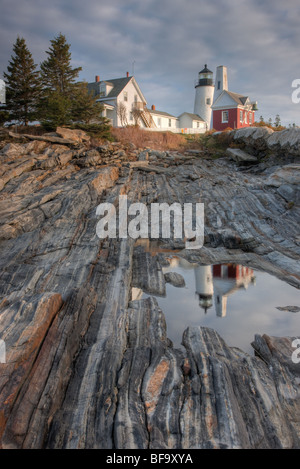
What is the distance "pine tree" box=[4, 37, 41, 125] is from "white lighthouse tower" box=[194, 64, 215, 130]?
35834 millimetres

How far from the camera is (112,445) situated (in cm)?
509

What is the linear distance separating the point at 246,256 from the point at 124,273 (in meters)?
5.89

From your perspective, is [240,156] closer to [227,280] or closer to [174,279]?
[227,280]

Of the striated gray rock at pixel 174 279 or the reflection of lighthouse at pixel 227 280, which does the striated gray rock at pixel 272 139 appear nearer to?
the reflection of lighthouse at pixel 227 280

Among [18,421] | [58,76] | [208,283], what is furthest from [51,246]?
[58,76]

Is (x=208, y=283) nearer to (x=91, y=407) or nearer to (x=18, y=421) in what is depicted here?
(x=91, y=407)

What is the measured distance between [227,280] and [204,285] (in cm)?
116

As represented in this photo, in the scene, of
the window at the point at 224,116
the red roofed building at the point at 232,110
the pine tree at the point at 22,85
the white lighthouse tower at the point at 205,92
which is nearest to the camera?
the pine tree at the point at 22,85

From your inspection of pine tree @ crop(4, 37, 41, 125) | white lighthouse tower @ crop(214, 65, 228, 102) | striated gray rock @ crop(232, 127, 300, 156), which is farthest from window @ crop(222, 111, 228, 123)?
pine tree @ crop(4, 37, 41, 125)

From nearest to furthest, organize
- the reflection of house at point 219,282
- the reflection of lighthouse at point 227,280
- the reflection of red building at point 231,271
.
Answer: the reflection of house at point 219,282
the reflection of lighthouse at point 227,280
the reflection of red building at point 231,271

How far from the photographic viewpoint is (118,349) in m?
7.32

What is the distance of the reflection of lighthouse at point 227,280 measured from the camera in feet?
→ 39.3

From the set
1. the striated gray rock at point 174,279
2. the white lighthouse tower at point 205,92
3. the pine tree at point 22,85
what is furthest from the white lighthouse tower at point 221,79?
the striated gray rock at point 174,279
